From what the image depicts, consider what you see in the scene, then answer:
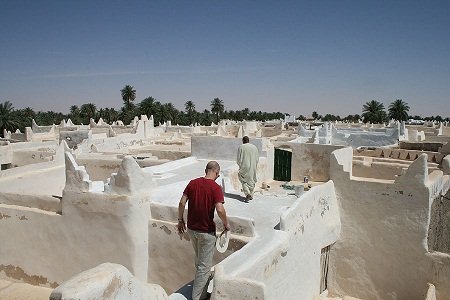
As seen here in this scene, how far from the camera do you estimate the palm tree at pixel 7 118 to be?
43.2 meters

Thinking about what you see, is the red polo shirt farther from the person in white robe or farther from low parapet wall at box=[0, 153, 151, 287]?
the person in white robe

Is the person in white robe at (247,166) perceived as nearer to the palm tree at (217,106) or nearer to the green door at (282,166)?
the green door at (282,166)

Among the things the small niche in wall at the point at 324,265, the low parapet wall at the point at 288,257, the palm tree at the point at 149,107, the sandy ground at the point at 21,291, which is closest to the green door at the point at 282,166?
the low parapet wall at the point at 288,257

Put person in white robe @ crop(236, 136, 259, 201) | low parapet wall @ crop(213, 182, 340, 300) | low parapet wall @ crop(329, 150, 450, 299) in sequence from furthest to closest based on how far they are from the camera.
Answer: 1. low parapet wall @ crop(329, 150, 450, 299)
2. person in white robe @ crop(236, 136, 259, 201)
3. low parapet wall @ crop(213, 182, 340, 300)

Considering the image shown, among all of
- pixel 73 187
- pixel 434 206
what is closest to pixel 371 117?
pixel 434 206

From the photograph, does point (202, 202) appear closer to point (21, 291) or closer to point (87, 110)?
point (21, 291)

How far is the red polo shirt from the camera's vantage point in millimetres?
5207

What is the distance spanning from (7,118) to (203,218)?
149 feet

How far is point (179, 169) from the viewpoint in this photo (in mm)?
13445

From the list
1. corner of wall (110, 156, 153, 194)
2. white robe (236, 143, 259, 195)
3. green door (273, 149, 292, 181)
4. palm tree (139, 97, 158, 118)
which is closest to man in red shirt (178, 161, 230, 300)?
corner of wall (110, 156, 153, 194)

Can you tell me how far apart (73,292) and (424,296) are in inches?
378

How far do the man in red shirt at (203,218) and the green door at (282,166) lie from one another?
9.90m

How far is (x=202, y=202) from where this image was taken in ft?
17.1

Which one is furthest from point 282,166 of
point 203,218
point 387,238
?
point 203,218
